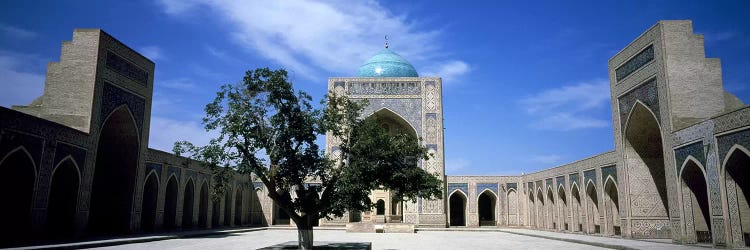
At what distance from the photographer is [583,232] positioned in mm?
19469

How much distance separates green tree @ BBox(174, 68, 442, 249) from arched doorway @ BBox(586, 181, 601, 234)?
439 inches

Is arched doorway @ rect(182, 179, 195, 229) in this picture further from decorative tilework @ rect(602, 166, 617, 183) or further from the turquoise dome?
decorative tilework @ rect(602, 166, 617, 183)

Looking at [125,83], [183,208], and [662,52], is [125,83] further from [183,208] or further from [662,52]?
[662,52]

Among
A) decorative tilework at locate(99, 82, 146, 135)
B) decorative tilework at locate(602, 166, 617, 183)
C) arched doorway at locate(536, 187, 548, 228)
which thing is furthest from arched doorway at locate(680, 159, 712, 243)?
decorative tilework at locate(99, 82, 146, 135)

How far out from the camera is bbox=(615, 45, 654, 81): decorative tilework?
14265 mm

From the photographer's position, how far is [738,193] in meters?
10.9

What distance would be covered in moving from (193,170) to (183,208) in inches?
58.8

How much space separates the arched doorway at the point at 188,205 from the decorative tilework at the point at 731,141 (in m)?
17.3

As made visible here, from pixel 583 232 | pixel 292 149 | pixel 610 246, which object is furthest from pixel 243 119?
pixel 583 232

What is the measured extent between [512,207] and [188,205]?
15.2 meters

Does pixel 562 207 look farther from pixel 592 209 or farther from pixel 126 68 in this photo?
pixel 126 68

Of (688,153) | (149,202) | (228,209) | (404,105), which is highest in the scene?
(404,105)

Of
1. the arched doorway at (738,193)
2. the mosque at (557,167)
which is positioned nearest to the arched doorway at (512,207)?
the mosque at (557,167)

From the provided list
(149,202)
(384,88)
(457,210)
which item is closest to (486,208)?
(457,210)
